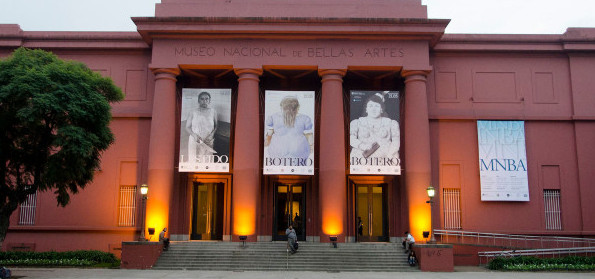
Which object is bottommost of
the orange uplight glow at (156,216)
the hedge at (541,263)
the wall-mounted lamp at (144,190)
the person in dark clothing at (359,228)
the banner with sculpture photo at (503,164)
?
the hedge at (541,263)

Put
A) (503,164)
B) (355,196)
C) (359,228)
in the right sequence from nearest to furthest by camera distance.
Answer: (503,164) → (359,228) → (355,196)

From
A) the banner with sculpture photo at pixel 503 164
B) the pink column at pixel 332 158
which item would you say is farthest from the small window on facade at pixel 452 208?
the pink column at pixel 332 158

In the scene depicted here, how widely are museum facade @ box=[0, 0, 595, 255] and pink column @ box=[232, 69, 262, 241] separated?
2.6 inches

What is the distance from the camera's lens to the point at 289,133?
23703mm

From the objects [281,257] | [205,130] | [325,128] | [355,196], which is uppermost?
[325,128]

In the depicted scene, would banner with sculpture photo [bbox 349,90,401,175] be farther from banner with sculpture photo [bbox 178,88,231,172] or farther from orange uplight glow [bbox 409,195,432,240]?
banner with sculpture photo [bbox 178,88,231,172]

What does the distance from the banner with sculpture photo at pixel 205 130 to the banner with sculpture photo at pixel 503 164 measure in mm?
12753

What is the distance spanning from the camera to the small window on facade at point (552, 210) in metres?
24.7

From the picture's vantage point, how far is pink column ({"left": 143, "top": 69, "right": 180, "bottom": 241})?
75.6ft

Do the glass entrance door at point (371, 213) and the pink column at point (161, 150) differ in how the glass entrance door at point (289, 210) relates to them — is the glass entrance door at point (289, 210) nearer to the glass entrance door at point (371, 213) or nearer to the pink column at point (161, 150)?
the glass entrance door at point (371, 213)

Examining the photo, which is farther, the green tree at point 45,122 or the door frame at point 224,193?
the door frame at point 224,193

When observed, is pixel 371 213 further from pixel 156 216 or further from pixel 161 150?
pixel 161 150

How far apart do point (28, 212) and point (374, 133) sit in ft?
57.7

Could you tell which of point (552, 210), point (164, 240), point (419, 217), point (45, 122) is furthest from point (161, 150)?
point (552, 210)
